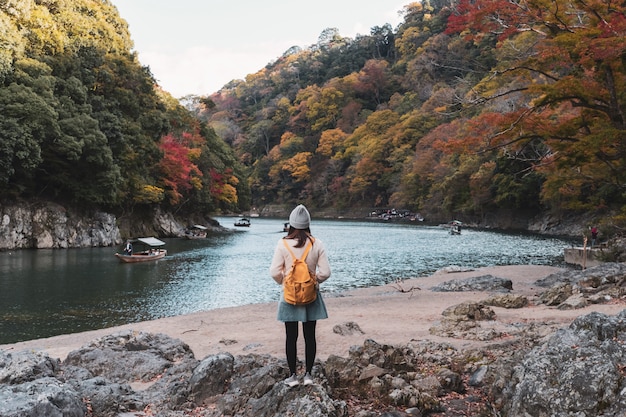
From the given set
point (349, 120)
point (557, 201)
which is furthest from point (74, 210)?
point (349, 120)

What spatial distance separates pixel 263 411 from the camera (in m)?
4.32

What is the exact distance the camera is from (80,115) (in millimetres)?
31281

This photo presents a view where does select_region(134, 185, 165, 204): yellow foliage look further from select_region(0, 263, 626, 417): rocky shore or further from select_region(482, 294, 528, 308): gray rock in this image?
select_region(482, 294, 528, 308): gray rock

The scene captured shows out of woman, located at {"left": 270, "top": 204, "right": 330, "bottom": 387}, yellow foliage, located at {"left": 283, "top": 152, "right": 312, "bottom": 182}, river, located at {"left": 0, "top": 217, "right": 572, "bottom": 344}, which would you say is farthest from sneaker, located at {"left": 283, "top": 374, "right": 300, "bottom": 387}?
yellow foliage, located at {"left": 283, "top": 152, "right": 312, "bottom": 182}

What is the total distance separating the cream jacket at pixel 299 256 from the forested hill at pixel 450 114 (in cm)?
943

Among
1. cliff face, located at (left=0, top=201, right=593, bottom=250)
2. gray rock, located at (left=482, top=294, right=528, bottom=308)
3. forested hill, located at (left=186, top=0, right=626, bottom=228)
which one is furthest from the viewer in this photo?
cliff face, located at (left=0, top=201, right=593, bottom=250)

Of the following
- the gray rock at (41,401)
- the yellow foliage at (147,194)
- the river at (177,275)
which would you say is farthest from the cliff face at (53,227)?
the gray rock at (41,401)

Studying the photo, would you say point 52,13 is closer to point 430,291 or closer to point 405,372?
point 430,291

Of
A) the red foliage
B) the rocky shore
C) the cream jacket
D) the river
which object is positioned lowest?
the river

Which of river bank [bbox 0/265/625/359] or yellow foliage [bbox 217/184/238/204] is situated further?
yellow foliage [bbox 217/184/238/204]

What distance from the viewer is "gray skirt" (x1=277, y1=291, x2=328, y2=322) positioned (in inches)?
178

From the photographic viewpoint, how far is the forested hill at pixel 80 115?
27.2 m

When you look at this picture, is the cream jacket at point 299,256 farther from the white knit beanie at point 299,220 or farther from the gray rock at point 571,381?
the gray rock at point 571,381

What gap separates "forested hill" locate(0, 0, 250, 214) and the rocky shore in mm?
21034
